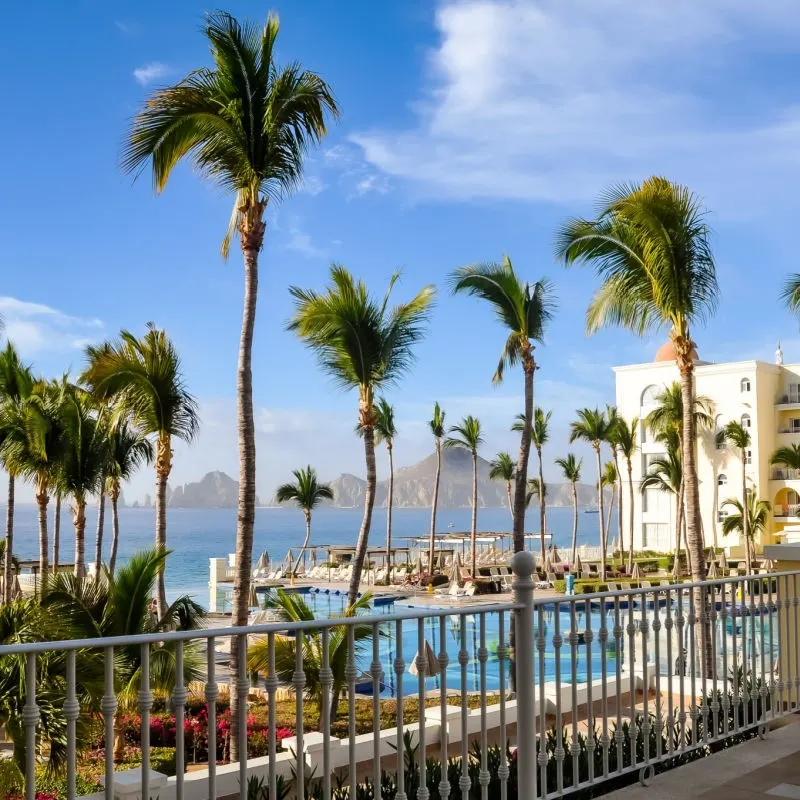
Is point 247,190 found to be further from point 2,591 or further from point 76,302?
point 76,302

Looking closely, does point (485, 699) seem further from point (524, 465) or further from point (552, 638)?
point (524, 465)

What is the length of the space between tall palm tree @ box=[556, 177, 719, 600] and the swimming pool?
3.07 meters

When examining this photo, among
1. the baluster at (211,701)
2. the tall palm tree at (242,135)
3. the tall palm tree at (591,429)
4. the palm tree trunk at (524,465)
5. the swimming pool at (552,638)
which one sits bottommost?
the swimming pool at (552,638)

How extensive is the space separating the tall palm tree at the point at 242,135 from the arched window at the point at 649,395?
116 feet

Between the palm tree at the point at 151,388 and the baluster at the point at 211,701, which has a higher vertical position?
the palm tree at the point at 151,388

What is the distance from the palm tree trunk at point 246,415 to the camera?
11352mm

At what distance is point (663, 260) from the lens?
13.3 m

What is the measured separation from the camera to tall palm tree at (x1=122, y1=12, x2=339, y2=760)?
11531 millimetres

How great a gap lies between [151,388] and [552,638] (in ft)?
43.9

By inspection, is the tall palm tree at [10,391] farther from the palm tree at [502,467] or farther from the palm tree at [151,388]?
the palm tree at [502,467]

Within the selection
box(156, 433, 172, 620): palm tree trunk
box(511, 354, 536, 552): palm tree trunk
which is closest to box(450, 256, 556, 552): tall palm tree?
box(511, 354, 536, 552): palm tree trunk

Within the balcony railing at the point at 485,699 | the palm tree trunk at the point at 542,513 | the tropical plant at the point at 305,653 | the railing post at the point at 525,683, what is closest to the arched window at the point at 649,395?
the palm tree trunk at the point at 542,513

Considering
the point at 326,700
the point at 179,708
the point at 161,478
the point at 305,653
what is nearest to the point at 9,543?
the point at 161,478

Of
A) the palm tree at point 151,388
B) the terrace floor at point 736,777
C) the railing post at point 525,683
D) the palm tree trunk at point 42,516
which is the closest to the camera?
the railing post at point 525,683
